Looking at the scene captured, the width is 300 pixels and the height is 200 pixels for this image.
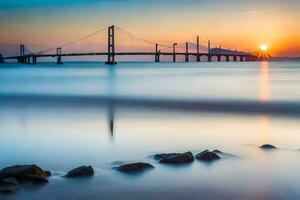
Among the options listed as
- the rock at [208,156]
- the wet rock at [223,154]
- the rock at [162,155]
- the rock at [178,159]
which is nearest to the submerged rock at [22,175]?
the rock at [178,159]

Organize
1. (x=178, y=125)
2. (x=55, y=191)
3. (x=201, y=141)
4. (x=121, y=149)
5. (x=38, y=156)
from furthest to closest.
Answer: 1. (x=178, y=125)
2. (x=201, y=141)
3. (x=121, y=149)
4. (x=38, y=156)
5. (x=55, y=191)

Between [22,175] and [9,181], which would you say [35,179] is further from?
[9,181]

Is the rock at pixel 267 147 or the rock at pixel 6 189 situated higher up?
the rock at pixel 6 189

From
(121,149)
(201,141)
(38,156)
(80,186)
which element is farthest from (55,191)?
(201,141)

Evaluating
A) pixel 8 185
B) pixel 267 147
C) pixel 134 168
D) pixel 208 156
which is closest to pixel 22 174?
pixel 8 185

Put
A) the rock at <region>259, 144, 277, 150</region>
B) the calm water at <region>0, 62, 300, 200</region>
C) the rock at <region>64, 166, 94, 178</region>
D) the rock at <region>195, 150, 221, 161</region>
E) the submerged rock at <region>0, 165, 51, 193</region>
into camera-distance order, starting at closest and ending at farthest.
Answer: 1. the submerged rock at <region>0, 165, 51, 193</region>
2. the calm water at <region>0, 62, 300, 200</region>
3. the rock at <region>64, 166, 94, 178</region>
4. the rock at <region>195, 150, 221, 161</region>
5. the rock at <region>259, 144, 277, 150</region>

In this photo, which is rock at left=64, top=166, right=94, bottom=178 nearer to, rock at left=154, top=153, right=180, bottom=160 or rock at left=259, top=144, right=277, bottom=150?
rock at left=154, top=153, right=180, bottom=160

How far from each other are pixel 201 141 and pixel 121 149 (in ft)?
6.62

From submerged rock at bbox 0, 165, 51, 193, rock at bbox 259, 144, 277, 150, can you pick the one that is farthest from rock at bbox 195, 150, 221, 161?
submerged rock at bbox 0, 165, 51, 193

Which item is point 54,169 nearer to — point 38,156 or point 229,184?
point 38,156

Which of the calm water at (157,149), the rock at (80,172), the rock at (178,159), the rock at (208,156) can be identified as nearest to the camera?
the calm water at (157,149)

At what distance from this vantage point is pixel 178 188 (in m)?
6.46

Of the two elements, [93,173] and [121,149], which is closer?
[93,173]

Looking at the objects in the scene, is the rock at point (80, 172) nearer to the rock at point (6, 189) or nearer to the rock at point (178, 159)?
the rock at point (6, 189)
